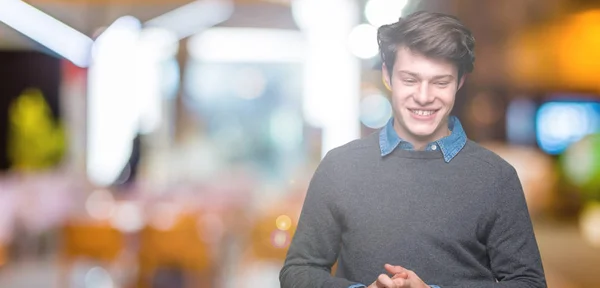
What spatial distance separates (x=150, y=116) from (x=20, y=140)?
2.73 m

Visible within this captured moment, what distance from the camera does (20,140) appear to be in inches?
388

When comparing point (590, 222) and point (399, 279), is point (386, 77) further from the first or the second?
point (590, 222)

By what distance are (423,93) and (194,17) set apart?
5160 millimetres

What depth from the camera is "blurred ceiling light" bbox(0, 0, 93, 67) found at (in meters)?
3.69

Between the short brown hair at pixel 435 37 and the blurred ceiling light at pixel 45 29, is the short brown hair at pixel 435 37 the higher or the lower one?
the lower one

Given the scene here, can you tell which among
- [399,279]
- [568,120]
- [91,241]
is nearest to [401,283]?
[399,279]

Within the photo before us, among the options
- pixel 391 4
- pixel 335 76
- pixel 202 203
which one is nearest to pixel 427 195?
pixel 391 4

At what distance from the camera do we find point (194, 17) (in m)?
6.86

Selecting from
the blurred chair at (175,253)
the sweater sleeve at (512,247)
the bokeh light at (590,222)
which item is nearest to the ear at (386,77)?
the sweater sleeve at (512,247)

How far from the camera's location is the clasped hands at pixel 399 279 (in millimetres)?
1723

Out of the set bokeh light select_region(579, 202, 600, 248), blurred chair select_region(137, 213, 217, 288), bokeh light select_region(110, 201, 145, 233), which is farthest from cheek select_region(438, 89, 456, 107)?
bokeh light select_region(579, 202, 600, 248)

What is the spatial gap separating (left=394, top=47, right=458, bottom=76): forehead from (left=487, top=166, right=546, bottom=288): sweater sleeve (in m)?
0.28

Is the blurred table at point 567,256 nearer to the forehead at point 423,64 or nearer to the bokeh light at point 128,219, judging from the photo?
the bokeh light at point 128,219

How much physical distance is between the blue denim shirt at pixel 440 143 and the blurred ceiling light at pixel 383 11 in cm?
26
